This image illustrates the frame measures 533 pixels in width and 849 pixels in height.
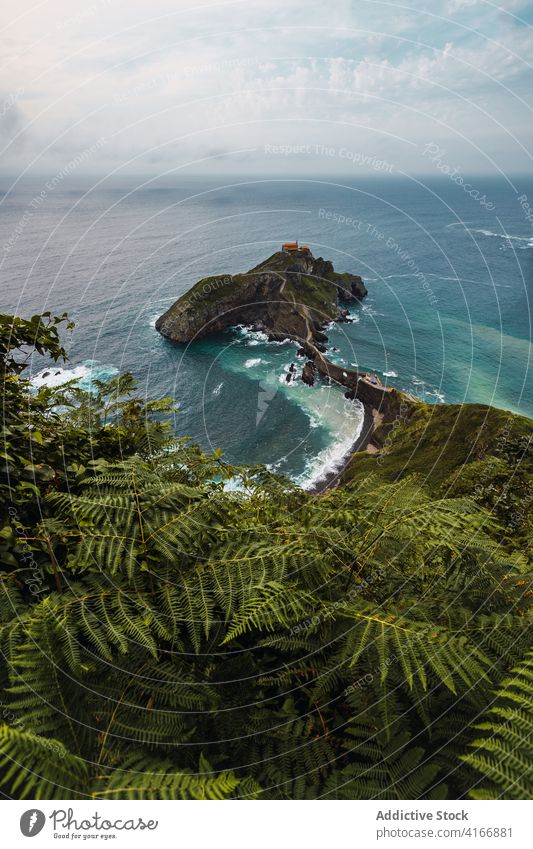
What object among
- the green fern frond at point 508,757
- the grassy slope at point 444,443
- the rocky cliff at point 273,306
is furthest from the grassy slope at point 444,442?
the green fern frond at point 508,757

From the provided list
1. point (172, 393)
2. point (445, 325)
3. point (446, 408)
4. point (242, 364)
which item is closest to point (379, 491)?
point (446, 408)

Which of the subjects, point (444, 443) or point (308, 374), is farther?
point (308, 374)

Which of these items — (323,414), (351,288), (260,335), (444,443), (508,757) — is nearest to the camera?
(508,757)

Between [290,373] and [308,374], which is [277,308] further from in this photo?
[308,374]

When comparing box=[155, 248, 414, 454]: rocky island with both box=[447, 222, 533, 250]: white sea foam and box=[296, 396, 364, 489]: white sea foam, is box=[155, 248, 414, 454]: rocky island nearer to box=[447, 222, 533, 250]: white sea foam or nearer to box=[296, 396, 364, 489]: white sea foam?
box=[296, 396, 364, 489]: white sea foam

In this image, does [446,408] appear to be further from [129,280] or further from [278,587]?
[129,280]

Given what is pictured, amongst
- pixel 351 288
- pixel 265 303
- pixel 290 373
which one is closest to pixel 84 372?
pixel 290 373
